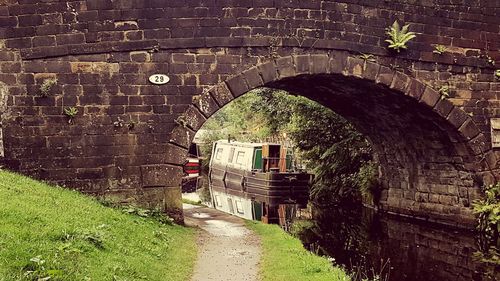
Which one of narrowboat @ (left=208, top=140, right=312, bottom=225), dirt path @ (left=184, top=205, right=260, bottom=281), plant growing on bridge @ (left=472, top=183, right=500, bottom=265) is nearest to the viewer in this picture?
dirt path @ (left=184, top=205, right=260, bottom=281)

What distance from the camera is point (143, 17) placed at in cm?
1009

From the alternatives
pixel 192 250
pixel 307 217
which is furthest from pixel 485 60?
pixel 192 250

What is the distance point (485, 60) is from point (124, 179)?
8951 millimetres

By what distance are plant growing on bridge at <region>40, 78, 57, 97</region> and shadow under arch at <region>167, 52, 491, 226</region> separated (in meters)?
2.37

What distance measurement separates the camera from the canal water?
392 inches

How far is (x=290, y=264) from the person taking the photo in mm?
7621

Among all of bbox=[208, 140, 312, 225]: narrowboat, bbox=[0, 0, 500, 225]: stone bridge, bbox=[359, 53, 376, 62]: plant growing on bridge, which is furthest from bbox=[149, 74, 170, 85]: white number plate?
bbox=[208, 140, 312, 225]: narrowboat

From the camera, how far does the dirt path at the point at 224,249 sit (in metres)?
7.27

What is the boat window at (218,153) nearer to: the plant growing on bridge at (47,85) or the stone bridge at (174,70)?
the stone bridge at (174,70)

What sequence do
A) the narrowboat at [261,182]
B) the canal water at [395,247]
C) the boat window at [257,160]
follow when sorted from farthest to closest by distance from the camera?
the boat window at [257,160]
the narrowboat at [261,182]
the canal water at [395,247]

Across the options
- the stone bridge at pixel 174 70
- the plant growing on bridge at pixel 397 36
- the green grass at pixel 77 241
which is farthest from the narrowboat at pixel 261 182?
the green grass at pixel 77 241

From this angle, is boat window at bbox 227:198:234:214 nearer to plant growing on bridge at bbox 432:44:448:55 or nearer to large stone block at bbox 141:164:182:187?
large stone block at bbox 141:164:182:187

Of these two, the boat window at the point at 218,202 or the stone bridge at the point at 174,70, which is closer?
the stone bridge at the point at 174,70

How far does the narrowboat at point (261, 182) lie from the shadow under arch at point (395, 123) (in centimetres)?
530
